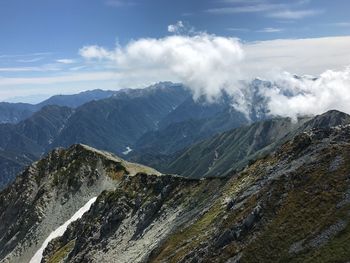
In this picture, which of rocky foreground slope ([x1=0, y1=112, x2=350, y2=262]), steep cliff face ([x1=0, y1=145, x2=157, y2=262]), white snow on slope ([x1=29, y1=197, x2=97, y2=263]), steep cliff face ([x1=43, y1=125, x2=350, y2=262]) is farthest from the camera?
steep cliff face ([x1=0, y1=145, x2=157, y2=262])

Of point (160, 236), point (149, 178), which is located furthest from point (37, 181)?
point (160, 236)

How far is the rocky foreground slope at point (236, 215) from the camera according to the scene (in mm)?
49844

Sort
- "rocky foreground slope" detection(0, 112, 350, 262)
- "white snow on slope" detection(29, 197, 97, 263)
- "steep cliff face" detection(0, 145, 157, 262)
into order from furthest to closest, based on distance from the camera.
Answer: "steep cliff face" detection(0, 145, 157, 262)
"white snow on slope" detection(29, 197, 97, 263)
"rocky foreground slope" detection(0, 112, 350, 262)

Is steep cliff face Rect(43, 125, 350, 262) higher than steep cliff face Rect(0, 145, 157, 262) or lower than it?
higher

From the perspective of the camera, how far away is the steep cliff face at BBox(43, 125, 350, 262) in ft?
161

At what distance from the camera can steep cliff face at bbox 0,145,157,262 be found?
6565 inches

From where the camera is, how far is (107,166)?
7121 inches

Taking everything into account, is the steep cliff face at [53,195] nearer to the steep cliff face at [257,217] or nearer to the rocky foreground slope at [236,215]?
the rocky foreground slope at [236,215]

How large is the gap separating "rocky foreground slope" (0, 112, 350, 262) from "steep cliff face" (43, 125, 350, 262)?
0.13m

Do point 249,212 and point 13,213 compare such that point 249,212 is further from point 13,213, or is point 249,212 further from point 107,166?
point 13,213

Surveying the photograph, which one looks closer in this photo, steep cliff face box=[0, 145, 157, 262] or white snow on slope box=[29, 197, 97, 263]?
white snow on slope box=[29, 197, 97, 263]

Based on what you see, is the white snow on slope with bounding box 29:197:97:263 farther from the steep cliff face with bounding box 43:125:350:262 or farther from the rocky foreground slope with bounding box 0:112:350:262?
the steep cliff face with bounding box 43:125:350:262

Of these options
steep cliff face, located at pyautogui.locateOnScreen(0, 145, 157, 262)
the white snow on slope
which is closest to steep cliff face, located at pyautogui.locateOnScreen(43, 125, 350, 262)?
the white snow on slope

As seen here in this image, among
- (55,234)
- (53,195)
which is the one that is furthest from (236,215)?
(53,195)
